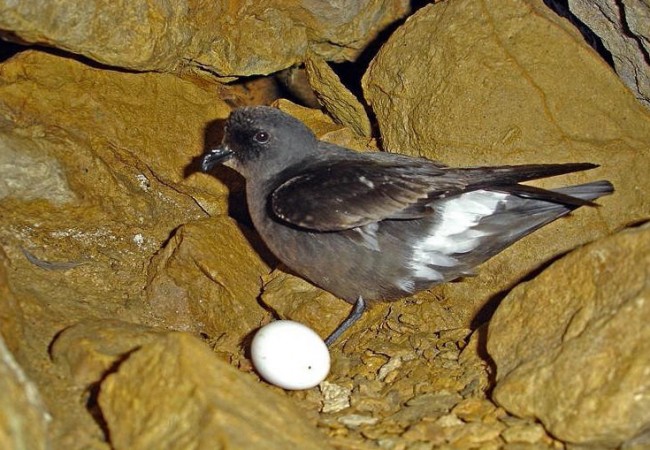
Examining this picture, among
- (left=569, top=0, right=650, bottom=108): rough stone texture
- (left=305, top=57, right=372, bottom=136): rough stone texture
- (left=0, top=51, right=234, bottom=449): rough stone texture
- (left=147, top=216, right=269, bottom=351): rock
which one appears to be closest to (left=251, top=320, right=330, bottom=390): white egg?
(left=147, top=216, right=269, bottom=351): rock

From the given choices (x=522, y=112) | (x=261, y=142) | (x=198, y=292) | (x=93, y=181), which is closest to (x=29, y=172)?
(x=93, y=181)

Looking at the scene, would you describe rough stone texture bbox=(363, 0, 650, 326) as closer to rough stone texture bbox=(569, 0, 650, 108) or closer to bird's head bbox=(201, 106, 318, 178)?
rough stone texture bbox=(569, 0, 650, 108)

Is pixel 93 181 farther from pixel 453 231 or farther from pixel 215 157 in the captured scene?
pixel 453 231

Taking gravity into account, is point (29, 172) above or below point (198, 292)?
above

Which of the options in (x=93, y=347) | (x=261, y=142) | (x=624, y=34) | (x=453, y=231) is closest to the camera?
(x=93, y=347)

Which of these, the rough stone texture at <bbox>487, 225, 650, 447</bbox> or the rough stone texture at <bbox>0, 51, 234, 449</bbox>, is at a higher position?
the rough stone texture at <bbox>487, 225, 650, 447</bbox>

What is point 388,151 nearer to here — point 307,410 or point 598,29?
point 598,29

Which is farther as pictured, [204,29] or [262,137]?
[204,29]
